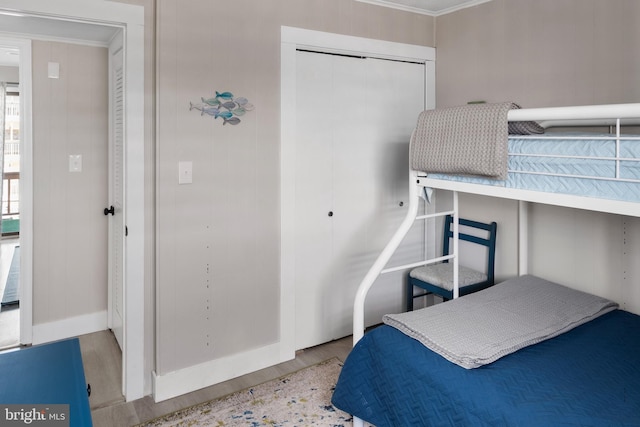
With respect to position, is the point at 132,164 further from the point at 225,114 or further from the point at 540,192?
the point at 540,192

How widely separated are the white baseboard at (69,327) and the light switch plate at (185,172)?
1.52m

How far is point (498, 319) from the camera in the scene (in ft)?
6.80

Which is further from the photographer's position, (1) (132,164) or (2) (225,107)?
(2) (225,107)

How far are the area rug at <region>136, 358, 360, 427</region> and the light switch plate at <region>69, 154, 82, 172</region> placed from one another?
→ 6.05ft

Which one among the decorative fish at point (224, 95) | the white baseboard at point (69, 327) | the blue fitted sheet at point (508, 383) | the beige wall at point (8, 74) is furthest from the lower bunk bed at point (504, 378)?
the beige wall at point (8, 74)

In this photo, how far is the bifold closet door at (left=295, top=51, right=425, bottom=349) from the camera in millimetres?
2854

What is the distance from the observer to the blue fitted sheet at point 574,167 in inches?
61.6

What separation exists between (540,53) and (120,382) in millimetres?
3126

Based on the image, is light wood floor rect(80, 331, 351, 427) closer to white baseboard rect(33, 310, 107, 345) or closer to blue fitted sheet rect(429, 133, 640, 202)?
white baseboard rect(33, 310, 107, 345)

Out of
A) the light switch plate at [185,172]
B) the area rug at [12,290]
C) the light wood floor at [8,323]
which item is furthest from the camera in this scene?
the area rug at [12,290]

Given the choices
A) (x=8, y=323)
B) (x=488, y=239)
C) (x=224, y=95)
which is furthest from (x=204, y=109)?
(x=8, y=323)

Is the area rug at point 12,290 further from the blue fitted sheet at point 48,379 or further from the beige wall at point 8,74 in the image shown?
the blue fitted sheet at point 48,379

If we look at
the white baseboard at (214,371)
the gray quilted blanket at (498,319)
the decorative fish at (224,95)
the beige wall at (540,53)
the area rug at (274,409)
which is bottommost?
the area rug at (274,409)

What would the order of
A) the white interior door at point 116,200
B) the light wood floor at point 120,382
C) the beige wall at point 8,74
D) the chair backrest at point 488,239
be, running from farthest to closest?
the beige wall at point 8,74
the chair backrest at point 488,239
the white interior door at point 116,200
the light wood floor at point 120,382
